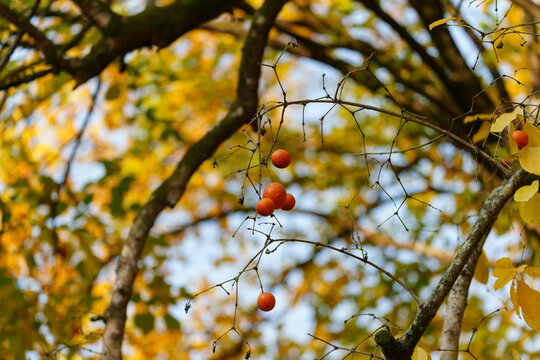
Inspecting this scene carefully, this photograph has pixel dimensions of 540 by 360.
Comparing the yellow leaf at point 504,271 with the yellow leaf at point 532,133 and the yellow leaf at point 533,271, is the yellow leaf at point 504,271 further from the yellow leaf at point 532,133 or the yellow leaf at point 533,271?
the yellow leaf at point 532,133

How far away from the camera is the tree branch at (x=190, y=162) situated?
210 centimetres

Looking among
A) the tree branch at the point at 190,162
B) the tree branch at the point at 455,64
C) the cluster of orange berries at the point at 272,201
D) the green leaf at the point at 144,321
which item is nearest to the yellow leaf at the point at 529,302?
the cluster of orange berries at the point at 272,201

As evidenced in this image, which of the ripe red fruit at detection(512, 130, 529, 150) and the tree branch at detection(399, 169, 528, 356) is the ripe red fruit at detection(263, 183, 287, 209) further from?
the ripe red fruit at detection(512, 130, 529, 150)

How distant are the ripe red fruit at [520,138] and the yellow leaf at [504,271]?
0.81ft

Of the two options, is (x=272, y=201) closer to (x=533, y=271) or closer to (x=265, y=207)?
(x=265, y=207)

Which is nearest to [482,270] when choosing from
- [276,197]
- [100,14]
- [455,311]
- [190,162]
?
[455,311]

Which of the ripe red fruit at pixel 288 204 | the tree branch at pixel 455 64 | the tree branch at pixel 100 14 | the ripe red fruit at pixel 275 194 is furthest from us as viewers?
the tree branch at pixel 455 64

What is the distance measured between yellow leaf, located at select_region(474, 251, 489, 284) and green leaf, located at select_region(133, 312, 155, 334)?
6.18 feet

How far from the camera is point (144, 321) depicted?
307cm

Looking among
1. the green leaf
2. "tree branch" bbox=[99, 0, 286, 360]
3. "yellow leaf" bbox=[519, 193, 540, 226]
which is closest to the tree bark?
"yellow leaf" bbox=[519, 193, 540, 226]

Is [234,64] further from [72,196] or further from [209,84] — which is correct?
[72,196]

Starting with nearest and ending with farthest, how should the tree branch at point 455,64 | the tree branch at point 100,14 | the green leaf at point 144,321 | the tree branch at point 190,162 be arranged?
the tree branch at point 190,162 < the tree branch at point 100,14 < the green leaf at point 144,321 < the tree branch at point 455,64

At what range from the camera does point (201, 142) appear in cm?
246

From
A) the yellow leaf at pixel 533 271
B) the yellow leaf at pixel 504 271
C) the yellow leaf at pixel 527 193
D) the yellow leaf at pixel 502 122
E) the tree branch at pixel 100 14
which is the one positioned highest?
the tree branch at pixel 100 14
